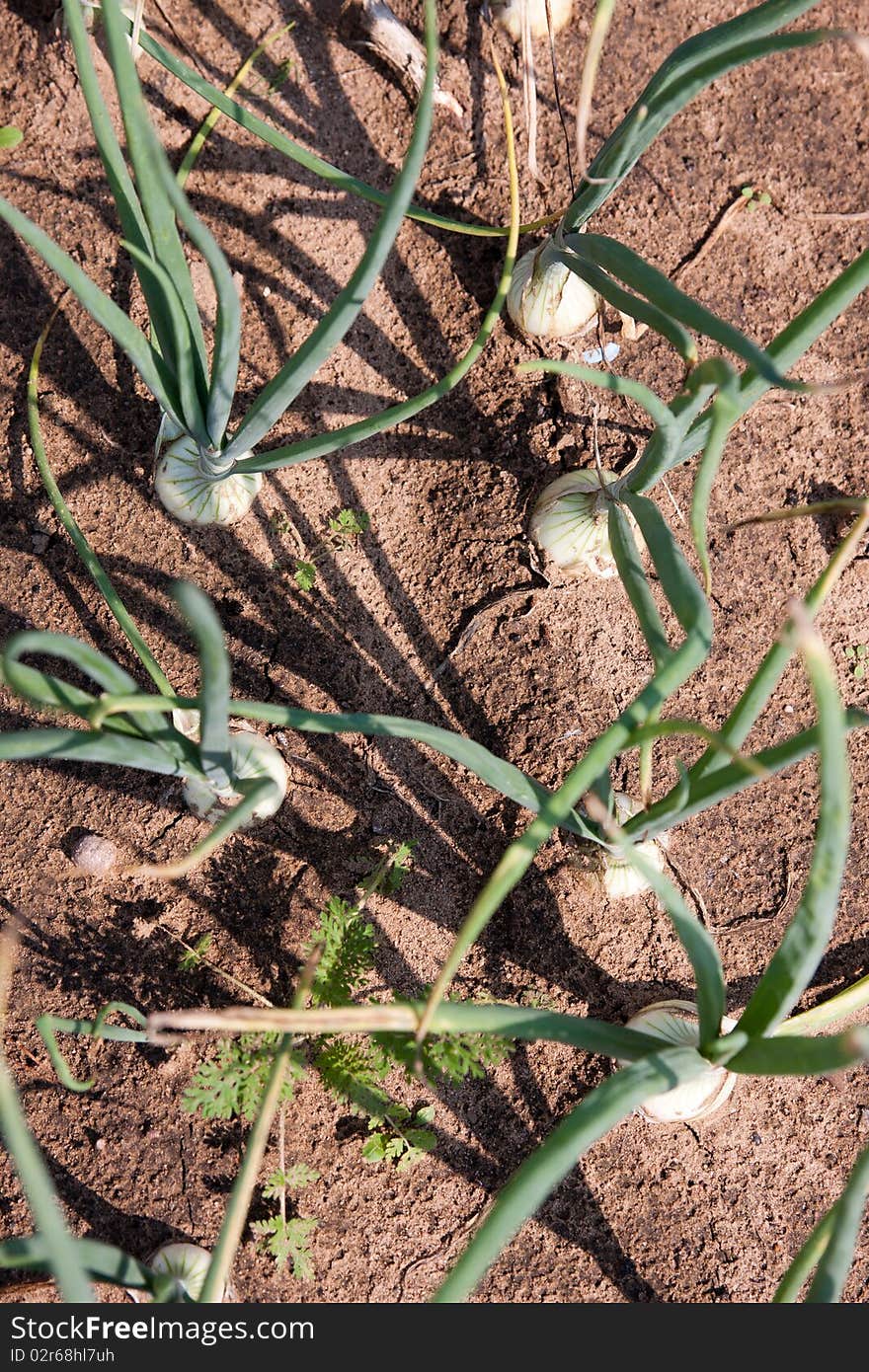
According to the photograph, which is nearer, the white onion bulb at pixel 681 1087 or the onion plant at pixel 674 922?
the onion plant at pixel 674 922

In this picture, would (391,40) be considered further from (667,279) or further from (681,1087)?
(681,1087)

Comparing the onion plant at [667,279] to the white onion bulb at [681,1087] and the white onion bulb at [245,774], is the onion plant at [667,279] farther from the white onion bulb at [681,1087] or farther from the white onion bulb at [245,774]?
the white onion bulb at [681,1087]

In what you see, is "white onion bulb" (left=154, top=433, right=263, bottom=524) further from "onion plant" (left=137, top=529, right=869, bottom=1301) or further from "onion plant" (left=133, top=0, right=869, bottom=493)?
"onion plant" (left=137, top=529, right=869, bottom=1301)

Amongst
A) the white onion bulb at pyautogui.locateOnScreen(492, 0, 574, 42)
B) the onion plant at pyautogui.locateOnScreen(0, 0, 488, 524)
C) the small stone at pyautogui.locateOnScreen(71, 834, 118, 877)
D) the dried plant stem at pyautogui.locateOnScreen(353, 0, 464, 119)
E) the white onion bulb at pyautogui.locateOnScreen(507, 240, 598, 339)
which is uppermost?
the white onion bulb at pyautogui.locateOnScreen(492, 0, 574, 42)

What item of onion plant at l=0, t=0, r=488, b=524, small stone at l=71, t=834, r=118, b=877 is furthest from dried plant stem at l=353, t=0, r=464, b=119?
small stone at l=71, t=834, r=118, b=877

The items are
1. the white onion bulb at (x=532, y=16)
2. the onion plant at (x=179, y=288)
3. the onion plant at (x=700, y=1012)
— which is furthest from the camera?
the white onion bulb at (x=532, y=16)

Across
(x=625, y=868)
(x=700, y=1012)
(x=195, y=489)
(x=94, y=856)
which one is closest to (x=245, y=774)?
(x=94, y=856)

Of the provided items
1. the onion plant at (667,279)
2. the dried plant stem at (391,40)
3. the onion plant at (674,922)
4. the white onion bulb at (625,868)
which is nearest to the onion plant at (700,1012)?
the onion plant at (674,922)
